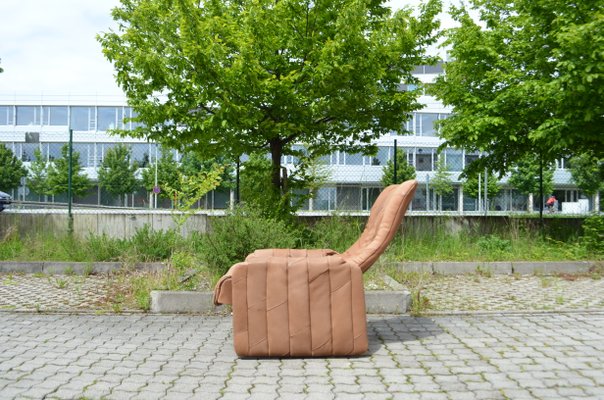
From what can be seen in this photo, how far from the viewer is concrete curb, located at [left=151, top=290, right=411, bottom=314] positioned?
6.23 m

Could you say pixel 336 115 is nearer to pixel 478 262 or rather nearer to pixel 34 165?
pixel 478 262

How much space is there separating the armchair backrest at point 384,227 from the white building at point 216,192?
4013 millimetres

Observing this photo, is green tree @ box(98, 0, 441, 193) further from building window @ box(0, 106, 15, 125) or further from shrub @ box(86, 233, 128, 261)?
building window @ box(0, 106, 15, 125)

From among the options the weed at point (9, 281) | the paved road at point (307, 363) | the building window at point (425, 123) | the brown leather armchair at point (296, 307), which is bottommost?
the paved road at point (307, 363)

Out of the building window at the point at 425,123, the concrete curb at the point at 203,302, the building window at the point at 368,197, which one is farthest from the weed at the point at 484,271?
the building window at the point at 425,123

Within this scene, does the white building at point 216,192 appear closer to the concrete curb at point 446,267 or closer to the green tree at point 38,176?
the green tree at point 38,176

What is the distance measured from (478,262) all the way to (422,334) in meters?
4.63

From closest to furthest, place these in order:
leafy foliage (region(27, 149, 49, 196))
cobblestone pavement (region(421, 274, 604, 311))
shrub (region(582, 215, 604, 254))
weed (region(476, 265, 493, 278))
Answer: cobblestone pavement (region(421, 274, 604, 311)) → weed (region(476, 265, 493, 278)) → shrub (region(582, 215, 604, 254)) → leafy foliage (region(27, 149, 49, 196))

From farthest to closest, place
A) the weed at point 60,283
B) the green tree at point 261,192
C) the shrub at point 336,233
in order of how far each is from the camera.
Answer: the green tree at point 261,192 < the shrub at point 336,233 < the weed at point 60,283

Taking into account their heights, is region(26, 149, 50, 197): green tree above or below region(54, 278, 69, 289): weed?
above

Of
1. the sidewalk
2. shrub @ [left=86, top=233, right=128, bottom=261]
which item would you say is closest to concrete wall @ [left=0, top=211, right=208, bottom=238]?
shrub @ [left=86, top=233, right=128, bottom=261]

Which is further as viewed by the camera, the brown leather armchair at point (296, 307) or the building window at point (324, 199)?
the building window at point (324, 199)

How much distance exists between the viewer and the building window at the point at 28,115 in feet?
172

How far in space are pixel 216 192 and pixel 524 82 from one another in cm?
794
